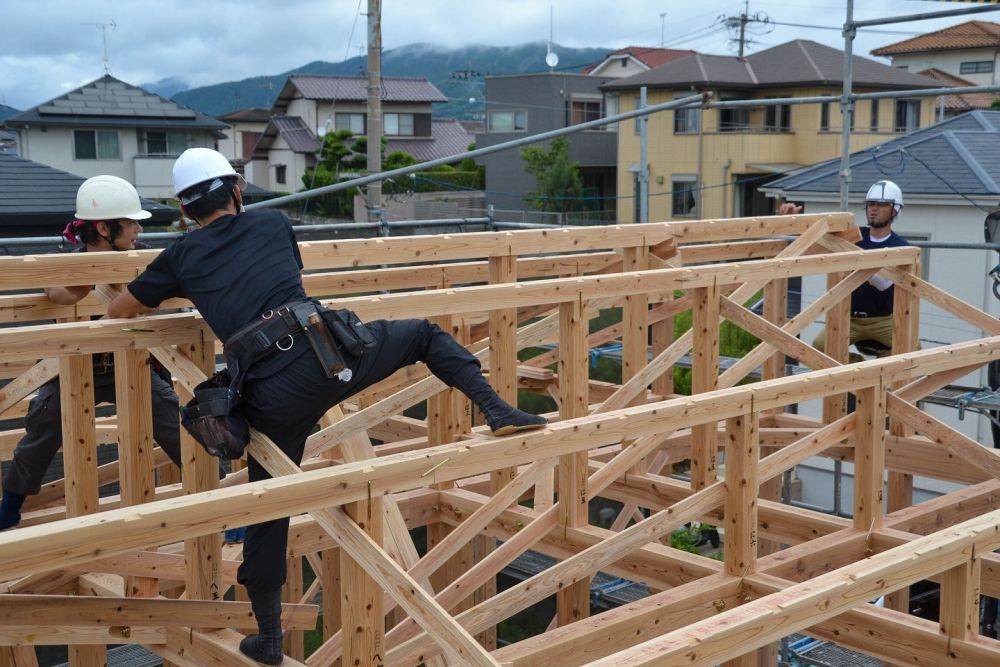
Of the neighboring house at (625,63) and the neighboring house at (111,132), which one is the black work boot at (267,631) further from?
the neighboring house at (625,63)

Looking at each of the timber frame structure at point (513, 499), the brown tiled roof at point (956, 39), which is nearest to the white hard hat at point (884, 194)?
the timber frame structure at point (513, 499)

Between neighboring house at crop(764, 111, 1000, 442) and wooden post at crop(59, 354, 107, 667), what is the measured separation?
14.2 meters

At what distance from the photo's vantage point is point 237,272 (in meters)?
4.62

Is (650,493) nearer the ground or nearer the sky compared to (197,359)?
nearer the ground

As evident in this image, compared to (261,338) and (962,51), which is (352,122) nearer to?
(962,51)

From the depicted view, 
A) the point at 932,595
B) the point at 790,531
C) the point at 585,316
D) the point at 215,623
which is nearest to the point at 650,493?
the point at 790,531

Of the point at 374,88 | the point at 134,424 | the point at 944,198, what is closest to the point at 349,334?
the point at 134,424

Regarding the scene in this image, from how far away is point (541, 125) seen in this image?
→ 44406 mm

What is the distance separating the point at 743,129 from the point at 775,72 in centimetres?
308

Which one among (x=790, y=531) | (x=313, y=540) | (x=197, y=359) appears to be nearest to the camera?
(x=197, y=359)

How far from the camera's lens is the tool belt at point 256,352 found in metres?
4.43

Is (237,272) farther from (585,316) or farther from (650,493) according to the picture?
(650,493)

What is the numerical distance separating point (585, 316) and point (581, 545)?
4.03ft

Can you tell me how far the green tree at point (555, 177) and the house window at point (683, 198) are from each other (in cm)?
471
